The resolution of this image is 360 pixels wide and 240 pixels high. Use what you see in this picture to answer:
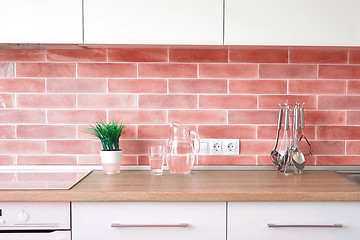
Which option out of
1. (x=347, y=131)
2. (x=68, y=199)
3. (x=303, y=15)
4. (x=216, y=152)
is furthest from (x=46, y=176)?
(x=347, y=131)

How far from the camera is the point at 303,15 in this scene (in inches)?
56.3

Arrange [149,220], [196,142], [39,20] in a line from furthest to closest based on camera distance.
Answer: [196,142] → [39,20] → [149,220]

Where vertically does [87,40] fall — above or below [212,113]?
above

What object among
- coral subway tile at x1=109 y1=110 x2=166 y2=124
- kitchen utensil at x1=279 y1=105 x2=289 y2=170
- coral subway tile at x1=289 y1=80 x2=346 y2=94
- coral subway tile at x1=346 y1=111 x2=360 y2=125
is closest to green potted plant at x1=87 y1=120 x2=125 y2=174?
coral subway tile at x1=109 y1=110 x2=166 y2=124

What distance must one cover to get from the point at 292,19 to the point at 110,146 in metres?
1.00

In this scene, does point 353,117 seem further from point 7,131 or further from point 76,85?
point 7,131

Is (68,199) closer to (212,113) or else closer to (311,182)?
(212,113)

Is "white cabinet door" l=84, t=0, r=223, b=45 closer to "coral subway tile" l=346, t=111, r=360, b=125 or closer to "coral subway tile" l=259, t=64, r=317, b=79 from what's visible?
"coral subway tile" l=259, t=64, r=317, b=79

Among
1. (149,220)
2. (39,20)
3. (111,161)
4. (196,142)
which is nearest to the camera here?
(149,220)

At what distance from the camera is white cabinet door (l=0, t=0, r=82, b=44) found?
1421mm

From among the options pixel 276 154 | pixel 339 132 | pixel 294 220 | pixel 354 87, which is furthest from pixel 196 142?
pixel 354 87

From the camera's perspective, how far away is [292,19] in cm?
143

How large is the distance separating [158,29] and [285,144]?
880 mm

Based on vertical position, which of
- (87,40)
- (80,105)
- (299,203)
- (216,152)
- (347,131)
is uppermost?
(87,40)
